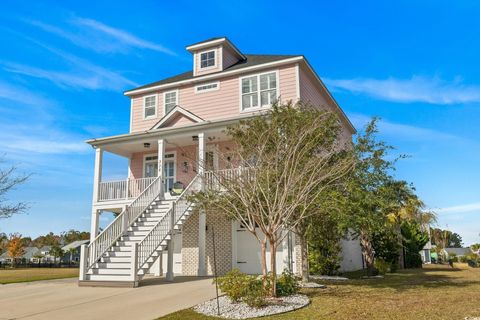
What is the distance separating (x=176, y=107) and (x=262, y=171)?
11.3 m

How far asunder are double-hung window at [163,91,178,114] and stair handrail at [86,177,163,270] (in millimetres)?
5618

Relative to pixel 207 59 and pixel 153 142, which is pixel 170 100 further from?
pixel 153 142

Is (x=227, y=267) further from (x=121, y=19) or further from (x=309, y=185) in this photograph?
(x=121, y=19)

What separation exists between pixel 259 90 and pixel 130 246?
9539 mm

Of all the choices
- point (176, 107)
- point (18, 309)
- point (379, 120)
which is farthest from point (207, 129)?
point (18, 309)

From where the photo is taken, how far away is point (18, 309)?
9461 millimetres

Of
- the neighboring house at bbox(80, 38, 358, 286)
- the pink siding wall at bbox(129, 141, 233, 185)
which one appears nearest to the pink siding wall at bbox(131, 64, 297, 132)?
the neighboring house at bbox(80, 38, 358, 286)

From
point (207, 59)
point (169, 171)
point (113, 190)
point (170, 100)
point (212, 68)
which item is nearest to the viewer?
point (113, 190)

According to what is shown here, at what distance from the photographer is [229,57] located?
21.8 meters

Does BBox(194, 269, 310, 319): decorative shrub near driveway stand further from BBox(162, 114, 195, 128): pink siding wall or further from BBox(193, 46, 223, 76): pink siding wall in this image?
BBox(193, 46, 223, 76): pink siding wall

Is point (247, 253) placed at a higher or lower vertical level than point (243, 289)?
higher

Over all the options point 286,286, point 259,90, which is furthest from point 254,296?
point 259,90

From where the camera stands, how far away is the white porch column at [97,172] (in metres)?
18.9

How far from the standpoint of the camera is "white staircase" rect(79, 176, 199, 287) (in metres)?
13.0
